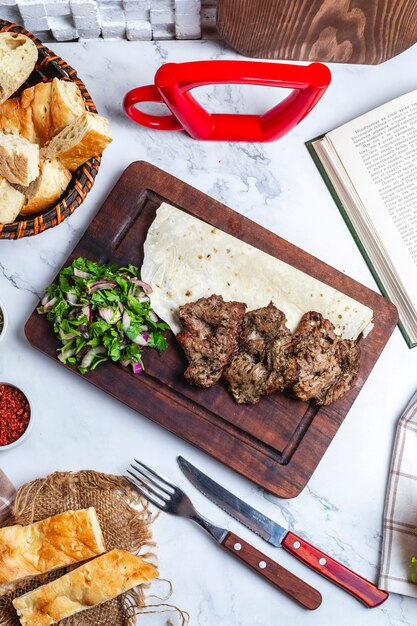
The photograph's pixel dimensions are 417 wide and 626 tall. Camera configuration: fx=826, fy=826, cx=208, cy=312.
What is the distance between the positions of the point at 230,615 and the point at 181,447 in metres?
0.58

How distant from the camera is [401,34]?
2879 mm

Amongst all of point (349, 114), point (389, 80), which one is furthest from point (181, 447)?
point (389, 80)

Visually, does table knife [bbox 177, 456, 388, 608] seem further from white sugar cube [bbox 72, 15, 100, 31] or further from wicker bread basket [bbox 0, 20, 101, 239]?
white sugar cube [bbox 72, 15, 100, 31]

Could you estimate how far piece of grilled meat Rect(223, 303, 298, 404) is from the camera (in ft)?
8.82

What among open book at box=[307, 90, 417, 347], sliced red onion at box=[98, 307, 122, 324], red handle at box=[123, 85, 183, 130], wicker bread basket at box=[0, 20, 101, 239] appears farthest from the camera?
open book at box=[307, 90, 417, 347]

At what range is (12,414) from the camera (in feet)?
9.04

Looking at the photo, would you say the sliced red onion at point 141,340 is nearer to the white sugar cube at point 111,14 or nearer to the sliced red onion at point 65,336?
the sliced red onion at point 65,336

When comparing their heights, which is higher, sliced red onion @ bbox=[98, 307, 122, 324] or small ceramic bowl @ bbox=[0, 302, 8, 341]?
sliced red onion @ bbox=[98, 307, 122, 324]

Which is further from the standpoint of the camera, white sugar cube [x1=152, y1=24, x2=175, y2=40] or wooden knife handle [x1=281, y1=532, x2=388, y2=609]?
white sugar cube [x1=152, y1=24, x2=175, y2=40]

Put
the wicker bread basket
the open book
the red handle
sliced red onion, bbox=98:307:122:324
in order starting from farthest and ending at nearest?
the open book < the red handle < sliced red onion, bbox=98:307:122:324 < the wicker bread basket

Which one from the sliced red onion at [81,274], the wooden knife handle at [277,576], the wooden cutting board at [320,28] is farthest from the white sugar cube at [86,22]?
the wooden knife handle at [277,576]

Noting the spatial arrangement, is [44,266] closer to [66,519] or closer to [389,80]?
[66,519]

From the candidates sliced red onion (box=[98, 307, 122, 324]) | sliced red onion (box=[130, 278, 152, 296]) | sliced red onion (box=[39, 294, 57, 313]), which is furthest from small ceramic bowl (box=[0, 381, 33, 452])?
sliced red onion (box=[130, 278, 152, 296])

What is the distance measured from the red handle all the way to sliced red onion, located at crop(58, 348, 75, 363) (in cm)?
84
